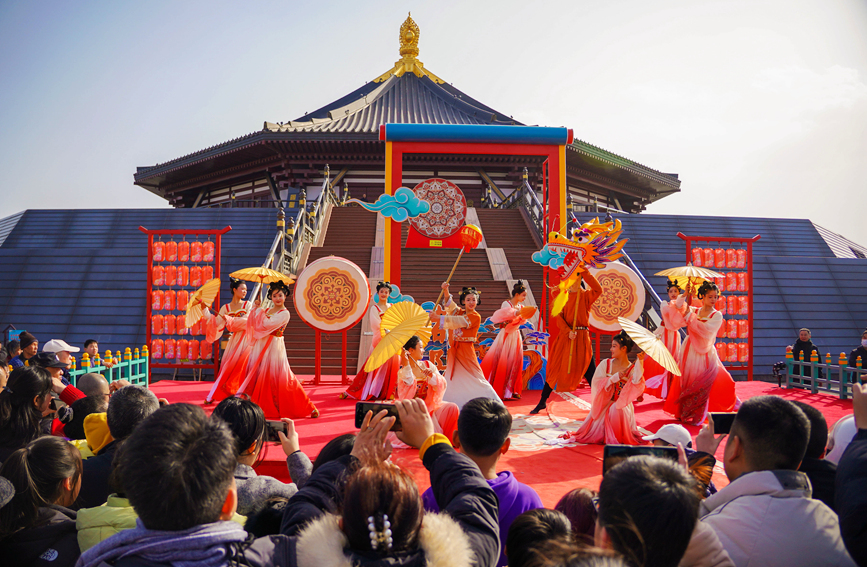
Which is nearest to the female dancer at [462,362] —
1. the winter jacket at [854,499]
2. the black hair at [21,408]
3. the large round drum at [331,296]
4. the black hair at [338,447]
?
the large round drum at [331,296]

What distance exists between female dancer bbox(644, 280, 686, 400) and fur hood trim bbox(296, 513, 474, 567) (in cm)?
568

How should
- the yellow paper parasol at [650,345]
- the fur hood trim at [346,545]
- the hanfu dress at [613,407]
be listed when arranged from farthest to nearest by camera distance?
1. the hanfu dress at [613,407]
2. the yellow paper parasol at [650,345]
3. the fur hood trim at [346,545]

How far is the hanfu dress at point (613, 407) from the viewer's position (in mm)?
4395

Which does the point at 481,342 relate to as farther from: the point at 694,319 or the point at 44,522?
the point at 44,522

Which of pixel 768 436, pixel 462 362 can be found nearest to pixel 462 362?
pixel 462 362

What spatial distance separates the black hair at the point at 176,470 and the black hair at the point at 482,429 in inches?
32.3

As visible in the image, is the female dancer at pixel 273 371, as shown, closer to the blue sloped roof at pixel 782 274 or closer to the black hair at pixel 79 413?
the black hair at pixel 79 413

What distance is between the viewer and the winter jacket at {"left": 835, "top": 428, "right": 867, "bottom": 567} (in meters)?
1.35

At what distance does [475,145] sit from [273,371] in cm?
460

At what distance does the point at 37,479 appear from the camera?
1666 mm

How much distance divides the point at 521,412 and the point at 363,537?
5284 mm

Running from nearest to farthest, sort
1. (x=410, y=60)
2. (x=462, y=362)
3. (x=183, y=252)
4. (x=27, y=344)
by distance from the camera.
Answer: (x=462, y=362) → (x=27, y=344) → (x=183, y=252) → (x=410, y=60)

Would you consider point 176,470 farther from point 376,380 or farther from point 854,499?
point 376,380

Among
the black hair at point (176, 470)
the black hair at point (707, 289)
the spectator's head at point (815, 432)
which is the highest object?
the black hair at point (707, 289)
